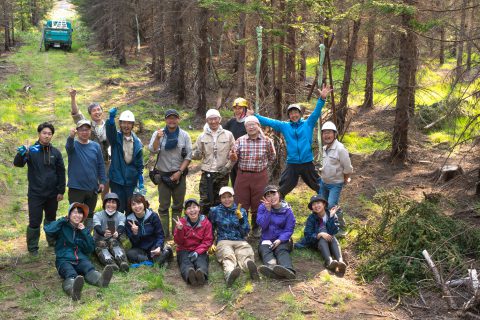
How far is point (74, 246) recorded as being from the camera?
6867 millimetres

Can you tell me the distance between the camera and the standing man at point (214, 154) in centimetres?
809

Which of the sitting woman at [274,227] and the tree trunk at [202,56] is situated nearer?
the sitting woman at [274,227]

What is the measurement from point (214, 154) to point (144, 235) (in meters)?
1.73

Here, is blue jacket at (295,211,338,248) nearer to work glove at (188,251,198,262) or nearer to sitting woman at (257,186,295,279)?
sitting woman at (257,186,295,279)

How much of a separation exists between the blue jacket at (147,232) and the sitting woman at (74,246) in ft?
2.38

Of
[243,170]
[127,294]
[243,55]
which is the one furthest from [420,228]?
[243,55]

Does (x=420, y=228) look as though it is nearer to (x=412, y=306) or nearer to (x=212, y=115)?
(x=412, y=306)

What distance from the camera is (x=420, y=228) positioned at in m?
7.44

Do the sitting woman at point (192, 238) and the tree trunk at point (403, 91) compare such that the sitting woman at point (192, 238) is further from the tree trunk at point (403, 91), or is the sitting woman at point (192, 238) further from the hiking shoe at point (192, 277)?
the tree trunk at point (403, 91)

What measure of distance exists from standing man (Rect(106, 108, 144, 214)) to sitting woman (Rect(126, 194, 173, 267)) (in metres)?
0.58

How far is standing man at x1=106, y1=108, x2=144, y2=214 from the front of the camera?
7910 millimetres

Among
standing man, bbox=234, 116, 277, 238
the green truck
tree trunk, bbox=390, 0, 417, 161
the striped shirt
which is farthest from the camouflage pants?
the green truck

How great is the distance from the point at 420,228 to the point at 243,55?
7.41m

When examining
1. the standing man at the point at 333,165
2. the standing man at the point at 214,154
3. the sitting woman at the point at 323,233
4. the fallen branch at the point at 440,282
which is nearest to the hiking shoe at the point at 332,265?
the sitting woman at the point at 323,233
